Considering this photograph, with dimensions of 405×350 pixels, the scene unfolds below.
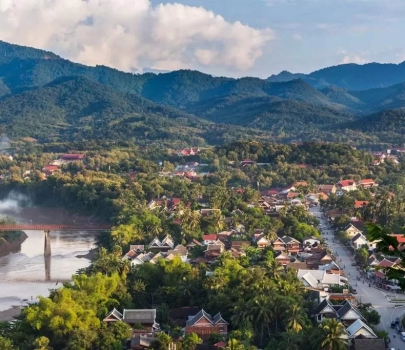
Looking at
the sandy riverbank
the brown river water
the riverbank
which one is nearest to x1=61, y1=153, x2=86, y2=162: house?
the brown river water

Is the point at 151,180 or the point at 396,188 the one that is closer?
the point at 396,188

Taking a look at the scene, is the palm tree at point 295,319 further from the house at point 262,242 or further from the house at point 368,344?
the house at point 262,242

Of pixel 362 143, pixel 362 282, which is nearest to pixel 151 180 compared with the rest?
pixel 362 282

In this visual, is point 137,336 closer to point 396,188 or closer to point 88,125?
point 396,188

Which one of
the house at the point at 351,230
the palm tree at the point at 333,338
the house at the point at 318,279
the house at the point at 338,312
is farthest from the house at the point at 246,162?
the palm tree at the point at 333,338

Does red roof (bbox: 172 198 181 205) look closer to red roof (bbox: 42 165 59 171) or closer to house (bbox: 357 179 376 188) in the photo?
house (bbox: 357 179 376 188)
